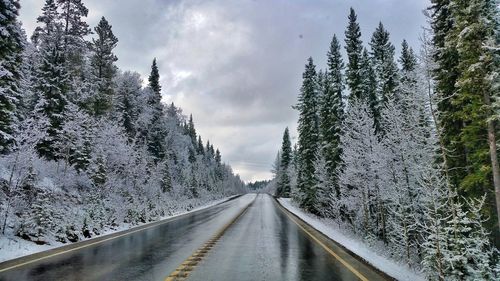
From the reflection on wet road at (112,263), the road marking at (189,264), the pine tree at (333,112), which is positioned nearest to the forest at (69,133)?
the reflection on wet road at (112,263)

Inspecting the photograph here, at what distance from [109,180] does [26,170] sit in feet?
47.8

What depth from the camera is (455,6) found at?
16891 millimetres

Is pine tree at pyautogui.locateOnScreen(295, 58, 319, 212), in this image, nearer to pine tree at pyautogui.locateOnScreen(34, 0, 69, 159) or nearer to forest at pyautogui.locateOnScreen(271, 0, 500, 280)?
forest at pyautogui.locateOnScreen(271, 0, 500, 280)

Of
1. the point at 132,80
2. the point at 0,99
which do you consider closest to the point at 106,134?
the point at 0,99

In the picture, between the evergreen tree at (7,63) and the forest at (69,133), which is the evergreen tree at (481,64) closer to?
the forest at (69,133)

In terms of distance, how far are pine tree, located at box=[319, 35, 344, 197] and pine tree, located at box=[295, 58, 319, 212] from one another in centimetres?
719

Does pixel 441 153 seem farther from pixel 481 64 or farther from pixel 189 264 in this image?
pixel 189 264

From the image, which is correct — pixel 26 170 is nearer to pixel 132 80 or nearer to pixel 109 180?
pixel 109 180

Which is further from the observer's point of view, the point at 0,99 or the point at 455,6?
the point at 0,99

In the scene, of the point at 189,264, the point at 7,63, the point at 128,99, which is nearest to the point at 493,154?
the point at 189,264

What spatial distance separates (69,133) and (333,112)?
75.2 ft

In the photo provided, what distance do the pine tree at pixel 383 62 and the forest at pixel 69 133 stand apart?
2299cm

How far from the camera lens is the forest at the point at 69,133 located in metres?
16.5

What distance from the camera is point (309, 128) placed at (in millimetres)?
48875
